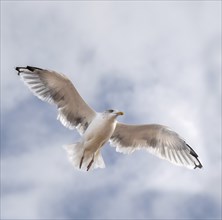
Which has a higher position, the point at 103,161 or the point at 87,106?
the point at 87,106

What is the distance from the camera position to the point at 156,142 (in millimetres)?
14281

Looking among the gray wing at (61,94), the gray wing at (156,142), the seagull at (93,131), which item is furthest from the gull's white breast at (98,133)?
the gray wing at (156,142)

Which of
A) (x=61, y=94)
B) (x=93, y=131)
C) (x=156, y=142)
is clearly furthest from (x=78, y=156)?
(x=156, y=142)

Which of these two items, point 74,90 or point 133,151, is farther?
point 133,151

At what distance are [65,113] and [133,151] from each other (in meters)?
1.90

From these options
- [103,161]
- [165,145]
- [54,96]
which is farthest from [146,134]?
[54,96]

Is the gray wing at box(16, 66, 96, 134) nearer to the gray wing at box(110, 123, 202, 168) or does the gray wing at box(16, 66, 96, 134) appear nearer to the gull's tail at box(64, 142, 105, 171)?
the gull's tail at box(64, 142, 105, 171)

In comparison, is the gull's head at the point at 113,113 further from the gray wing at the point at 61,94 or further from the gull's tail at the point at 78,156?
the gull's tail at the point at 78,156

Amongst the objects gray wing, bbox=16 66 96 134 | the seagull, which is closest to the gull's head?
the seagull

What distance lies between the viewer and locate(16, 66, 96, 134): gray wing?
523 inches

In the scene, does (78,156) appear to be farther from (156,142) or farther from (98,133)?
(156,142)

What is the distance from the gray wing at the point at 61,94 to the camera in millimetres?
Answer: 13281

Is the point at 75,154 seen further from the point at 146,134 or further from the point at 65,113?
the point at 146,134

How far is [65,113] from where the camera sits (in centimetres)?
1367
